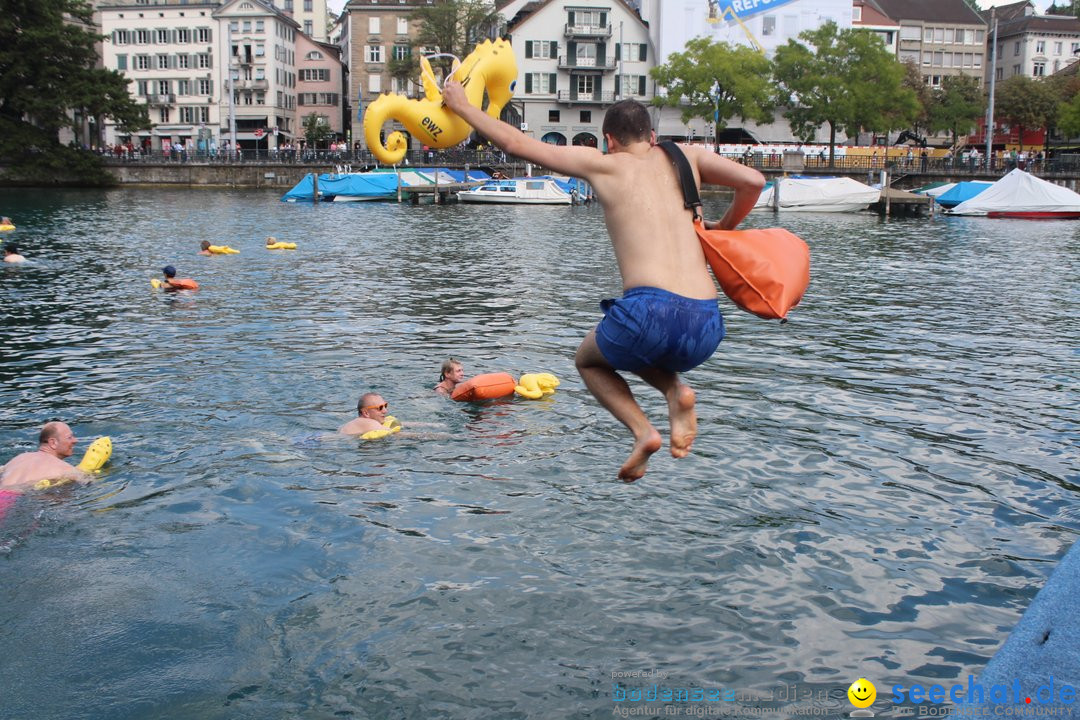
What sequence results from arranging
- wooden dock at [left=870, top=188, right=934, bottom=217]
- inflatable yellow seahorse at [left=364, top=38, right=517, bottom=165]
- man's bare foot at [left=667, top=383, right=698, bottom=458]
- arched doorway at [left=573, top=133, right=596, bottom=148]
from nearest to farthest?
1. man's bare foot at [left=667, top=383, right=698, bottom=458]
2. inflatable yellow seahorse at [left=364, top=38, right=517, bottom=165]
3. wooden dock at [left=870, top=188, right=934, bottom=217]
4. arched doorway at [left=573, top=133, right=596, bottom=148]

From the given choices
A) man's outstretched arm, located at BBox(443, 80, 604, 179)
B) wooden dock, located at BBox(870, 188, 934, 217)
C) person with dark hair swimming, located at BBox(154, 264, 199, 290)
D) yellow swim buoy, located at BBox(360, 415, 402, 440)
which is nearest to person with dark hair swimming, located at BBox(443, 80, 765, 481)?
man's outstretched arm, located at BBox(443, 80, 604, 179)

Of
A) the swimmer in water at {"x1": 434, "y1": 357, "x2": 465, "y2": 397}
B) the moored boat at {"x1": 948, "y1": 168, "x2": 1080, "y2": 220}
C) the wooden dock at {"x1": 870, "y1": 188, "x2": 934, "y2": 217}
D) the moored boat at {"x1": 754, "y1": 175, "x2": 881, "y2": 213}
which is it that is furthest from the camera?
the moored boat at {"x1": 754, "y1": 175, "x2": 881, "y2": 213}

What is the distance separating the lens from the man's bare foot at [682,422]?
6.31 metres

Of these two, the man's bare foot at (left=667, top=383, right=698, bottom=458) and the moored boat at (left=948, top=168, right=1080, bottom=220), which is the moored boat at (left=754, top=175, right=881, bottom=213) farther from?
the man's bare foot at (left=667, top=383, right=698, bottom=458)

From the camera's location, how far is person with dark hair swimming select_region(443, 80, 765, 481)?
6.20 m

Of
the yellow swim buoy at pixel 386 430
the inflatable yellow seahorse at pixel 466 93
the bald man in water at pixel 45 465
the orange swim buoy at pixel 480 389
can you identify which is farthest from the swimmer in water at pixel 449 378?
the inflatable yellow seahorse at pixel 466 93

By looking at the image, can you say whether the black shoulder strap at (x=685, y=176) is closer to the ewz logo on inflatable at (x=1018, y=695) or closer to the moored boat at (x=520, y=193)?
the ewz logo on inflatable at (x=1018, y=695)

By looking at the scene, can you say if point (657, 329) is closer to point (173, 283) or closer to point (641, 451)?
point (641, 451)

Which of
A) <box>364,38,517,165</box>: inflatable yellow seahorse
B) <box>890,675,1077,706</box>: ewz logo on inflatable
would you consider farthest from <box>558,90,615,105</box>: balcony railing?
<box>890,675,1077,706</box>: ewz logo on inflatable

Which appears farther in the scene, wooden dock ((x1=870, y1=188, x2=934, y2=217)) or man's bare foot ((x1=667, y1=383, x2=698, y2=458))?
wooden dock ((x1=870, y1=188, x2=934, y2=217))

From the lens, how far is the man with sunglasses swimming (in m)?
12.8

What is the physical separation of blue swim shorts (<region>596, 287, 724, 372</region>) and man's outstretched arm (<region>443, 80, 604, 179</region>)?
2.64 ft

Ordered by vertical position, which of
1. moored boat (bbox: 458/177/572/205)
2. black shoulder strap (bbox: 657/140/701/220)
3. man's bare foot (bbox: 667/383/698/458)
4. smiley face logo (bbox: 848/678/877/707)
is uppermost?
moored boat (bbox: 458/177/572/205)

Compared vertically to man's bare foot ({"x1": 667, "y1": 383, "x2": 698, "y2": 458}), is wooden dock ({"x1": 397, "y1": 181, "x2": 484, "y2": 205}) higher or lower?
higher
